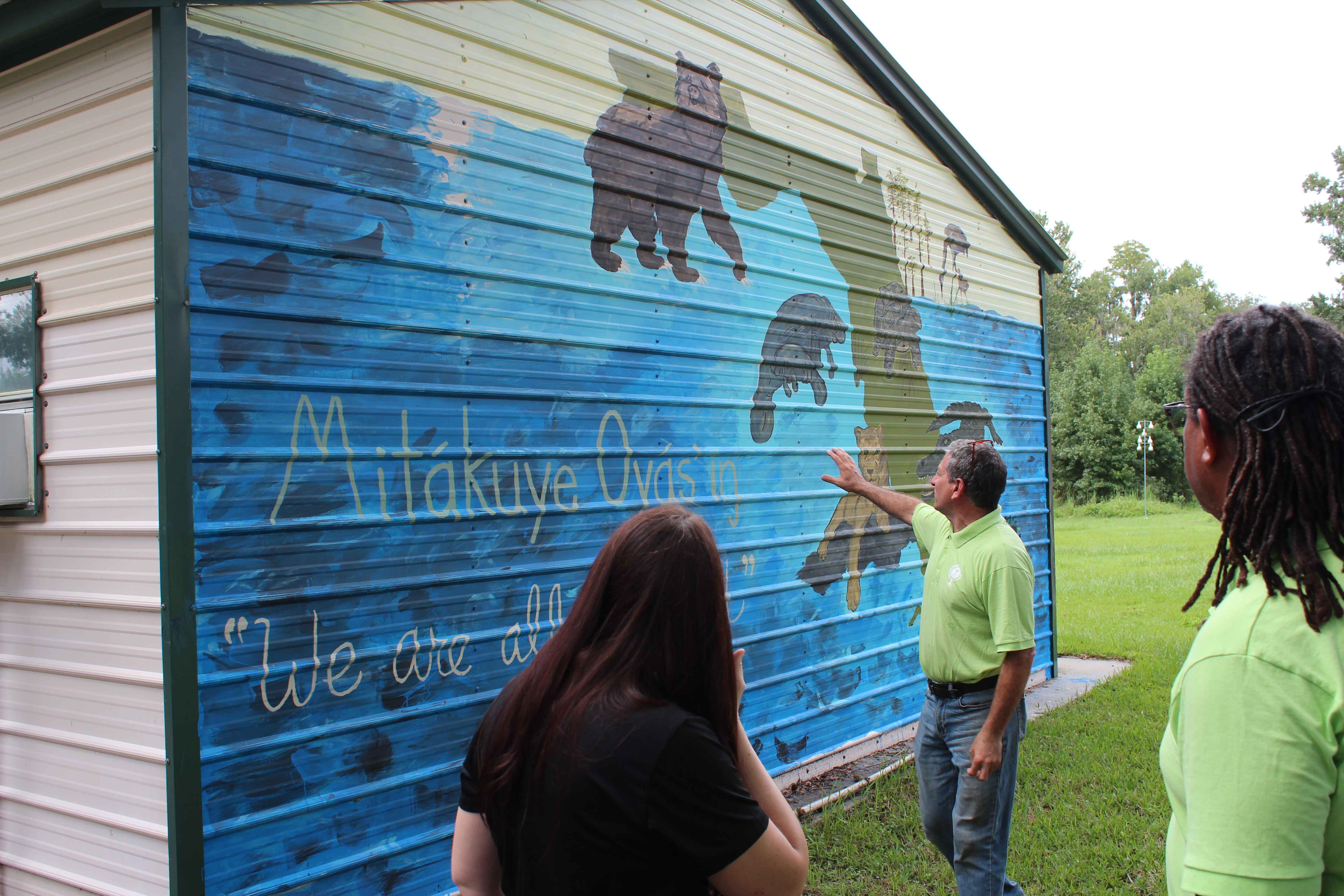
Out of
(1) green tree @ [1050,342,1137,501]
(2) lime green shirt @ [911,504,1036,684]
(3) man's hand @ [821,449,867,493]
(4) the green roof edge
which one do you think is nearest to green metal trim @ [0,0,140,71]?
(4) the green roof edge

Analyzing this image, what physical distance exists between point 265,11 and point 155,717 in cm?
258

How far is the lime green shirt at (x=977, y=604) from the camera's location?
3.38 metres

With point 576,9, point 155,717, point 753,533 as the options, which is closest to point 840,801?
point 753,533

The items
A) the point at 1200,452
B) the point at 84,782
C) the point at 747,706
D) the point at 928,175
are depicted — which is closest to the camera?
the point at 1200,452

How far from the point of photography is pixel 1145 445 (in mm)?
33438

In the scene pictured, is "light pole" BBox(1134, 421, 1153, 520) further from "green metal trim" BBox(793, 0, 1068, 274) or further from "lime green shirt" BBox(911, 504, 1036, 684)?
"lime green shirt" BBox(911, 504, 1036, 684)

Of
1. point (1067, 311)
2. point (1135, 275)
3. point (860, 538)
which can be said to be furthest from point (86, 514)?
point (1135, 275)

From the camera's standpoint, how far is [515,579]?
3916mm

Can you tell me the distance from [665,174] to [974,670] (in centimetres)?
303

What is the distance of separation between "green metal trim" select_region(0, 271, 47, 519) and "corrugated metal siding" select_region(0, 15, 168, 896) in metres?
0.03

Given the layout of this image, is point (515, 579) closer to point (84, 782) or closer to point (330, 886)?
point (330, 886)

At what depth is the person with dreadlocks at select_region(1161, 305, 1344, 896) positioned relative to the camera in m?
1.20

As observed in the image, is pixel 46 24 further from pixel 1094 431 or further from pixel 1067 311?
pixel 1067 311

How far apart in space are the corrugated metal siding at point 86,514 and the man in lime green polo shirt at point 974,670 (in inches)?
113
